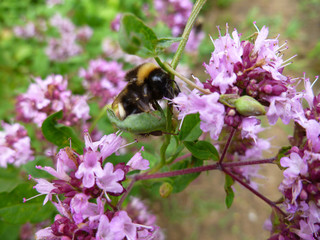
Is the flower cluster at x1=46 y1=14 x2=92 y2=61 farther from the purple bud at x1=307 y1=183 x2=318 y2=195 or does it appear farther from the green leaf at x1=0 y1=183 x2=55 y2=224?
the purple bud at x1=307 y1=183 x2=318 y2=195

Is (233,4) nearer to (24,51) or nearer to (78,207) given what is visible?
(24,51)

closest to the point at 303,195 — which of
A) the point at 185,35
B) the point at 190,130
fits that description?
the point at 190,130

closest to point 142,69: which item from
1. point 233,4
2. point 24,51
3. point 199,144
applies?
point 199,144

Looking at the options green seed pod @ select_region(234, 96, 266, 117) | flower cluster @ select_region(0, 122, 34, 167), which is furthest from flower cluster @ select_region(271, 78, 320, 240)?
flower cluster @ select_region(0, 122, 34, 167)

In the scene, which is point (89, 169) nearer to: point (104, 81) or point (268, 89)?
point (268, 89)

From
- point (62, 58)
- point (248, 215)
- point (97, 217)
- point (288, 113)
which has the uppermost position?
point (288, 113)

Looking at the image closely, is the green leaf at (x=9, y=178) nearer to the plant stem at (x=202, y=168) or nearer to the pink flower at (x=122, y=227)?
the plant stem at (x=202, y=168)
